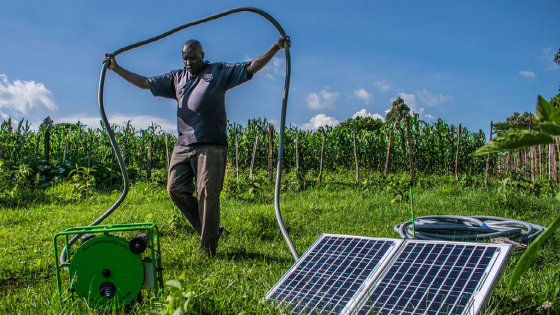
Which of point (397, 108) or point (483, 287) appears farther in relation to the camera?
point (397, 108)

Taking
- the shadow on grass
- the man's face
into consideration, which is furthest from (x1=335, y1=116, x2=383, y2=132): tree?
the shadow on grass

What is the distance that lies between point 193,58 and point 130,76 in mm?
733

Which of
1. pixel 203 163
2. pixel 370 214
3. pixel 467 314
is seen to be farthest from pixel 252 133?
pixel 467 314

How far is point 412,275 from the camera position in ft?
6.91

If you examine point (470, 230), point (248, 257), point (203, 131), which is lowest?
point (248, 257)

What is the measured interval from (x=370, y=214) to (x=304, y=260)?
3237mm

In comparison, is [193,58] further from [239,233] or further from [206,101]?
[239,233]

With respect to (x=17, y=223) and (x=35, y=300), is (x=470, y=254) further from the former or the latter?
(x=17, y=223)

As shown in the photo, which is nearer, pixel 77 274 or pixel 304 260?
pixel 77 274

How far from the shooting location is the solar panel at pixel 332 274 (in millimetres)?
1998

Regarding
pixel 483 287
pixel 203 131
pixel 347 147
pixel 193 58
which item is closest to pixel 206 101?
pixel 203 131

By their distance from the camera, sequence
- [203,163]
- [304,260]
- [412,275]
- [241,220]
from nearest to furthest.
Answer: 1. [412,275]
2. [304,260]
3. [203,163]
4. [241,220]

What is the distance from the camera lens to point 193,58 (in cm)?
370

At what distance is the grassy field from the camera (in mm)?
2250
